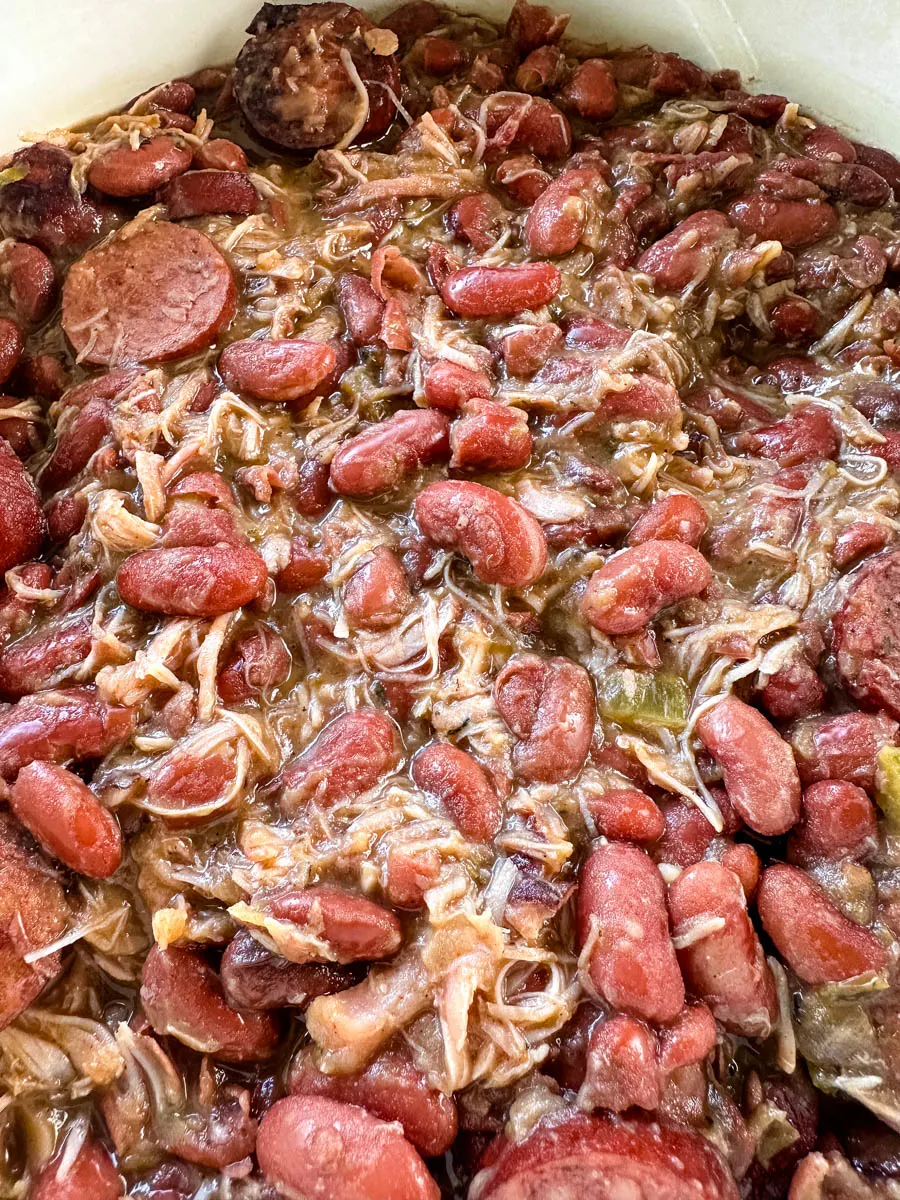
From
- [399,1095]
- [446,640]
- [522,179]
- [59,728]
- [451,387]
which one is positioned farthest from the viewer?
[522,179]

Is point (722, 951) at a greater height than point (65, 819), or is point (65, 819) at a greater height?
point (65, 819)

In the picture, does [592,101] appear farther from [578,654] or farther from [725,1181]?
[725,1181]

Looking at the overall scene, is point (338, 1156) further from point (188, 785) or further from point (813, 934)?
point (813, 934)

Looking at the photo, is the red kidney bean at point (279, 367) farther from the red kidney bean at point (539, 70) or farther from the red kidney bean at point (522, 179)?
the red kidney bean at point (539, 70)

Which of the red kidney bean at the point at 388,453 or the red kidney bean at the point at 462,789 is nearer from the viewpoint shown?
the red kidney bean at the point at 462,789

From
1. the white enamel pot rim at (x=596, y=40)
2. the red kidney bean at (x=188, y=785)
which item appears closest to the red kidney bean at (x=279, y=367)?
the red kidney bean at (x=188, y=785)

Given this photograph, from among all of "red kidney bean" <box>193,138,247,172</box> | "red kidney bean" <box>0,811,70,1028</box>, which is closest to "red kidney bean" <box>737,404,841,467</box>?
"red kidney bean" <box>193,138,247,172</box>

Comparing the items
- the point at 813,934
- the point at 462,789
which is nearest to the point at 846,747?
the point at 813,934

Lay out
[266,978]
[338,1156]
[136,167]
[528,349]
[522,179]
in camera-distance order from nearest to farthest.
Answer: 1. [338,1156]
2. [266,978]
3. [528,349]
4. [136,167]
5. [522,179]
